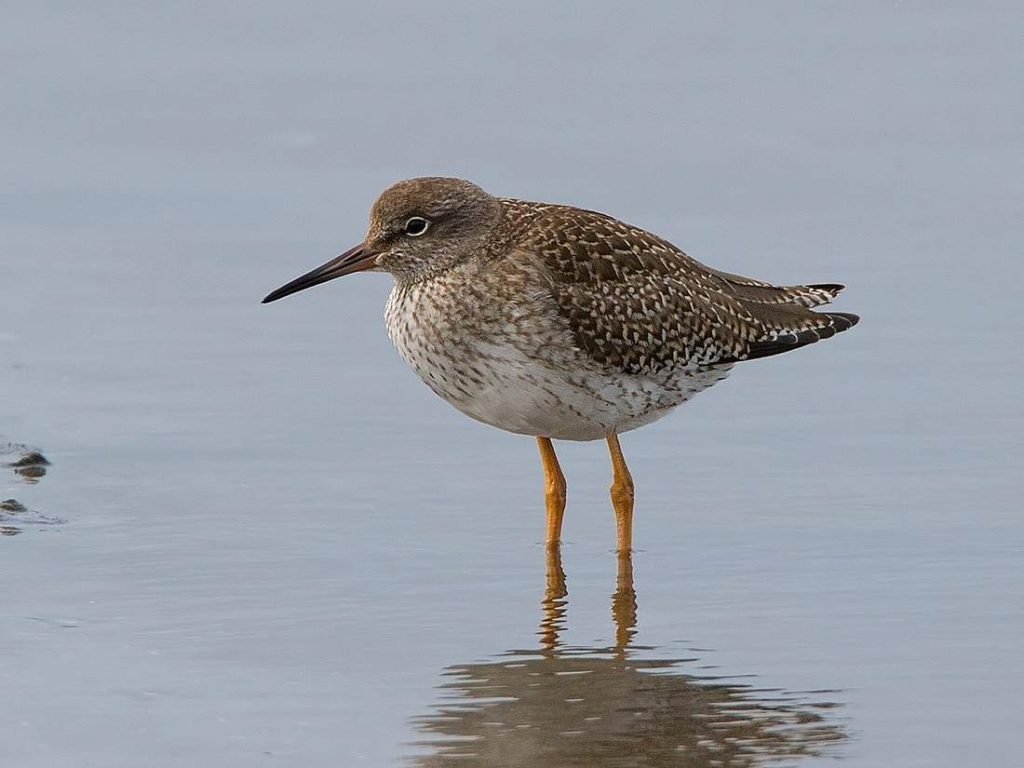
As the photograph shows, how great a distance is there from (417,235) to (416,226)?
56mm

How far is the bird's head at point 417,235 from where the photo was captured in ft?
37.4

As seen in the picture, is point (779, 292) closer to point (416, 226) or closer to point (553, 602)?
point (416, 226)

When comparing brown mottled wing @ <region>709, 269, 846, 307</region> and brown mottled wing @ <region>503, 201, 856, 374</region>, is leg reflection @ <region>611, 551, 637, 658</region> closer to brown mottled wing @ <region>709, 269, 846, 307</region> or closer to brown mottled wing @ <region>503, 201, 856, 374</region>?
brown mottled wing @ <region>503, 201, 856, 374</region>

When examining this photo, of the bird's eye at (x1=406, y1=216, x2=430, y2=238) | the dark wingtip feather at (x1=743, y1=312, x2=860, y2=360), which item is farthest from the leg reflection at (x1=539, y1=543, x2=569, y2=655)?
the dark wingtip feather at (x1=743, y1=312, x2=860, y2=360)

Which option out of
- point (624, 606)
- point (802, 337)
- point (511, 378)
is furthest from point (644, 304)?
point (624, 606)

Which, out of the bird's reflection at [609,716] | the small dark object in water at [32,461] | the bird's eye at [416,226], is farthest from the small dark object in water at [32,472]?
the bird's reflection at [609,716]

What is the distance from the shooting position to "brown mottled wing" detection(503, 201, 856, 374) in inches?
448

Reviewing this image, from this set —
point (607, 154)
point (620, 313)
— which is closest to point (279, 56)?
point (607, 154)

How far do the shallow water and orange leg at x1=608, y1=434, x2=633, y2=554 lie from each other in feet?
0.33

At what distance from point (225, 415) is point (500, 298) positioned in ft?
7.92

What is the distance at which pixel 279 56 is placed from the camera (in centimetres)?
1869

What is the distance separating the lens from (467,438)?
1264 cm

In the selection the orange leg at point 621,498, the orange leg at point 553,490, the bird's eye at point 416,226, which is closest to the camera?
the orange leg at point 621,498

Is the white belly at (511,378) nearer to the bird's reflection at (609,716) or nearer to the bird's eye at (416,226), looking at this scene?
the bird's eye at (416,226)
